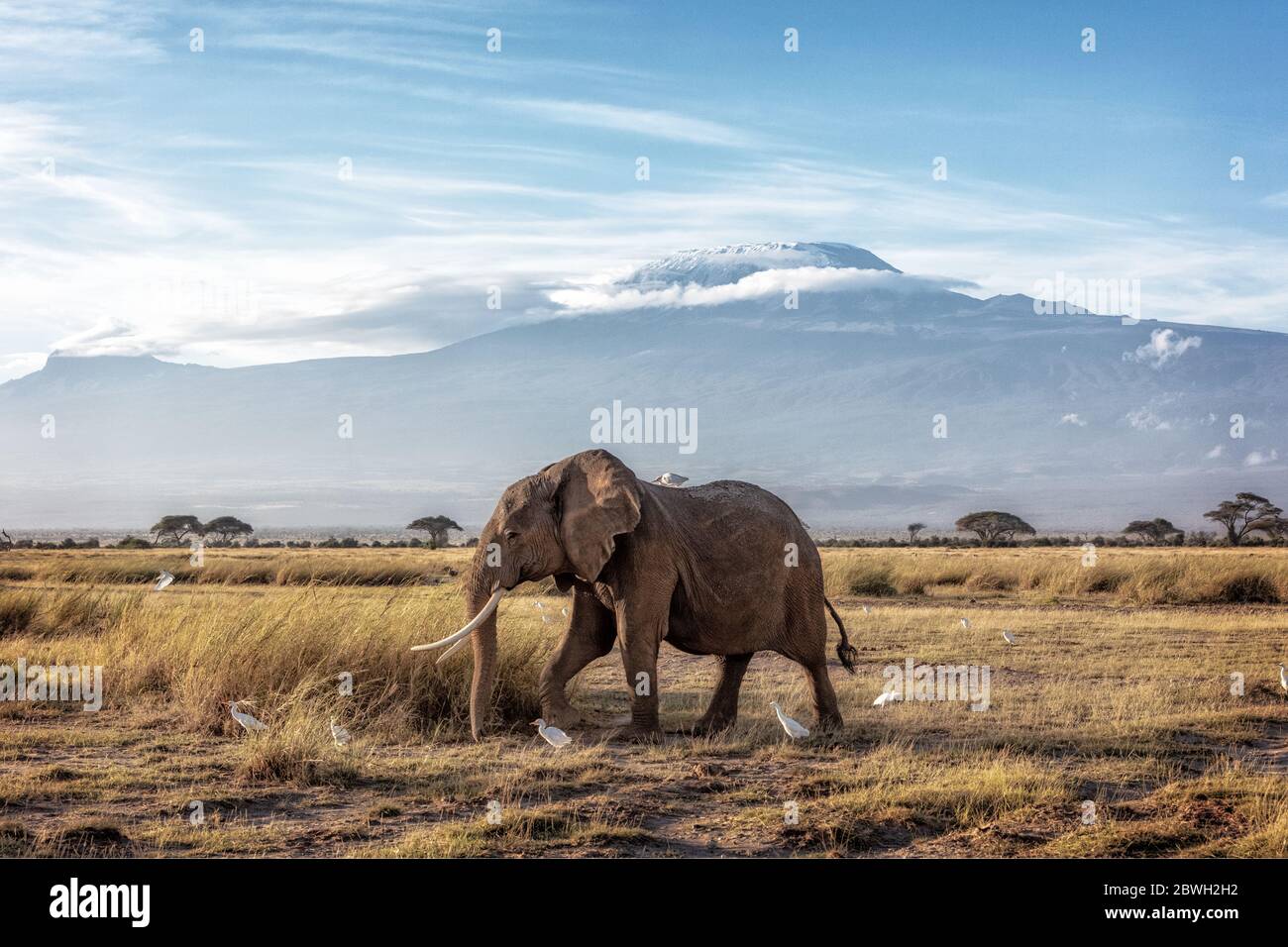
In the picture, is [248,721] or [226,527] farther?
[226,527]

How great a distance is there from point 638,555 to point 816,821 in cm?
348

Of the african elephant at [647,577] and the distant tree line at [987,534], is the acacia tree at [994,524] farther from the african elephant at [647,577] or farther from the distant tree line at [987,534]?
the african elephant at [647,577]

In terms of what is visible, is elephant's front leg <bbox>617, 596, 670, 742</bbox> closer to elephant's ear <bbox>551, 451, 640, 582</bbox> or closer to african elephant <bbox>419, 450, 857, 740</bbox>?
african elephant <bbox>419, 450, 857, 740</bbox>

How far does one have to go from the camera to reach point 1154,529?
95.9 metres

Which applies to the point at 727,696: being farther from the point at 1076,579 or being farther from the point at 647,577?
the point at 1076,579

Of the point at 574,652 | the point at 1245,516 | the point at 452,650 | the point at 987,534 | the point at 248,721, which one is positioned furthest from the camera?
the point at 987,534

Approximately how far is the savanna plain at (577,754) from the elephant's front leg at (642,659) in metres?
0.23

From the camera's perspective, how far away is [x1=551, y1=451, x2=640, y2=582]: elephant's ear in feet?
38.0

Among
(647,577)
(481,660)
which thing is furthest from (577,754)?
(647,577)

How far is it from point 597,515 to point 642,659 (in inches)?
50.7

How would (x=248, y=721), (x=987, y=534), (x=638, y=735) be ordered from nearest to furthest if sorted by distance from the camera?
(x=248, y=721) < (x=638, y=735) < (x=987, y=534)

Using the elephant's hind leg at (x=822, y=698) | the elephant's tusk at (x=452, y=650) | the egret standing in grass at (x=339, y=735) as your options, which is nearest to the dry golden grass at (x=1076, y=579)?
the elephant's hind leg at (x=822, y=698)

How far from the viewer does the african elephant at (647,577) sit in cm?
1173

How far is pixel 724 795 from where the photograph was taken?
984 centimetres
